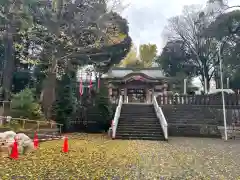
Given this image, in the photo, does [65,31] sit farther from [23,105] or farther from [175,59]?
[175,59]

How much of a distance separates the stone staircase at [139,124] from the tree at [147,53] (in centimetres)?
2499

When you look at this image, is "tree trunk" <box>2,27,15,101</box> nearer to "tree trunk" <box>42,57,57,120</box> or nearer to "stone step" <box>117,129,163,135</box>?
"tree trunk" <box>42,57,57,120</box>

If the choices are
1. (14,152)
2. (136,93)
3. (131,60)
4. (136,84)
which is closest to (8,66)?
(14,152)

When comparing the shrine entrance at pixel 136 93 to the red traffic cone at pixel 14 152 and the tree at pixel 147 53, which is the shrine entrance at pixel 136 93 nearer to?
the tree at pixel 147 53

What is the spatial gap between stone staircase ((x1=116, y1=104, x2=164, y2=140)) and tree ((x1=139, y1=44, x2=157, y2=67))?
25.0 meters

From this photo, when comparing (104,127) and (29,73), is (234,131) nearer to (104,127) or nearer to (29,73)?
(104,127)

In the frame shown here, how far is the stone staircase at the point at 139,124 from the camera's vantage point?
14.6 m

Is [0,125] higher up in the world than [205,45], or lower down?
lower down

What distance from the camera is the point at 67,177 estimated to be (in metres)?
5.41

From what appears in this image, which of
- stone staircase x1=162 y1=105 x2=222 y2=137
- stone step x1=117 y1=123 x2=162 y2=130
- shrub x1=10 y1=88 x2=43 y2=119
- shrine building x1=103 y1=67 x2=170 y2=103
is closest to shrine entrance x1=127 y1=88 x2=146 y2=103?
shrine building x1=103 y1=67 x2=170 y2=103

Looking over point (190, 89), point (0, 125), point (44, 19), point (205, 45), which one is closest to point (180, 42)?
point (205, 45)

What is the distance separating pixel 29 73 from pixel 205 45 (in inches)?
903

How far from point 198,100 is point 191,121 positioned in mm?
3646

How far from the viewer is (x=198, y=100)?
67.1 ft
